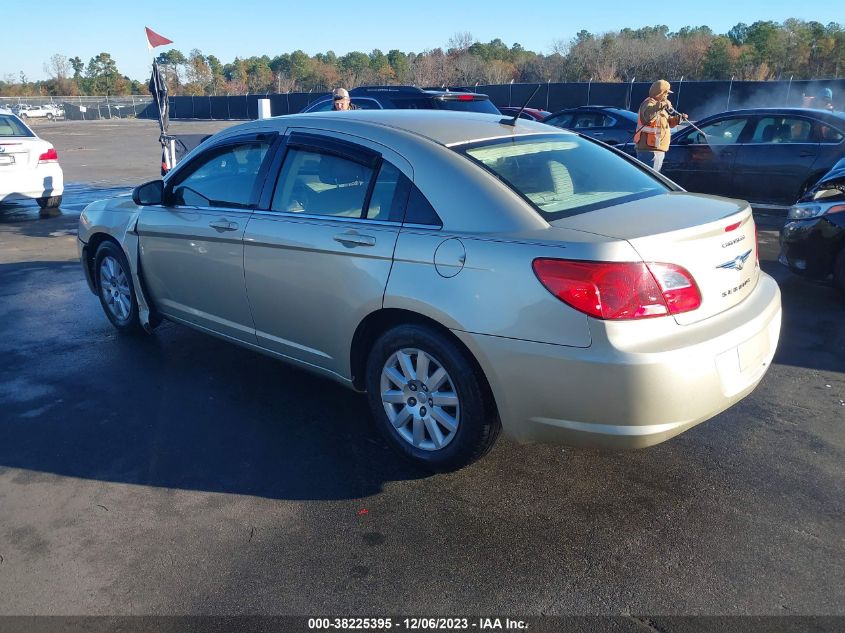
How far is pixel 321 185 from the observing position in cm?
399

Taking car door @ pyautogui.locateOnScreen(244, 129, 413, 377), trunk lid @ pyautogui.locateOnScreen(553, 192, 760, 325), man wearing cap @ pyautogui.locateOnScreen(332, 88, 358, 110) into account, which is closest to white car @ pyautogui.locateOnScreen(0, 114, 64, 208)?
man wearing cap @ pyautogui.locateOnScreen(332, 88, 358, 110)

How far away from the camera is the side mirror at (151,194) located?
4.95 metres

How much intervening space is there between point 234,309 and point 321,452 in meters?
1.17

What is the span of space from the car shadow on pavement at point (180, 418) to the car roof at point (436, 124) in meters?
1.66

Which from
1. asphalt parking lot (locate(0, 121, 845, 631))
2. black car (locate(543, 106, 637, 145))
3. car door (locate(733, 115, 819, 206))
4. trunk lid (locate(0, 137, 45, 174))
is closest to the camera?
asphalt parking lot (locate(0, 121, 845, 631))

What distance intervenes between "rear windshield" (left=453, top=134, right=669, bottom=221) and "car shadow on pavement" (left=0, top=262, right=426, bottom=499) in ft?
4.89

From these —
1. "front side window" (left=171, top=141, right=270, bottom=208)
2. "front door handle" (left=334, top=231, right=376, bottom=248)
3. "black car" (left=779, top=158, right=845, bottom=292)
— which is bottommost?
"black car" (left=779, top=158, right=845, bottom=292)

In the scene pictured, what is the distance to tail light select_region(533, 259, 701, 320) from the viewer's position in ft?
9.50

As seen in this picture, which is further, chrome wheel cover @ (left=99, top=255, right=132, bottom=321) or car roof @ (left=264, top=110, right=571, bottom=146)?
chrome wheel cover @ (left=99, top=255, right=132, bottom=321)

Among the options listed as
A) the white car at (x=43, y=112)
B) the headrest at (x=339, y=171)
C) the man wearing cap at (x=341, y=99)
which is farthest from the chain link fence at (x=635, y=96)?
the headrest at (x=339, y=171)

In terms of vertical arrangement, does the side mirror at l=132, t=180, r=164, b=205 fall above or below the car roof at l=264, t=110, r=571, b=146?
below

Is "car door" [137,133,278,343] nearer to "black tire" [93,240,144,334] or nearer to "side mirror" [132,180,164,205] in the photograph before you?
"side mirror" [132,180,164,205]

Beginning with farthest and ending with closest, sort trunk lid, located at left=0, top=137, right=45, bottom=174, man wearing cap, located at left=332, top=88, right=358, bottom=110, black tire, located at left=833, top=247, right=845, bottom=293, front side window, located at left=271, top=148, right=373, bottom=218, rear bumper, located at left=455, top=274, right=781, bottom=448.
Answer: trunk lid, located at left=0, top=137, right=45, bottom=174 < man wearing cap, located at left=332, top=88, right=358, bottom=110 < black tire, located at left=833, top=247, right=845, bottom=293 < front side window, located at left=271, top=148, right=373, bottom=218 < rear bumper, located at left=455, top=274, right=781, bottom=448

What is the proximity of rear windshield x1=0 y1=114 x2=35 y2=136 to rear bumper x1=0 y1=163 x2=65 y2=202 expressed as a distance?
85cm
